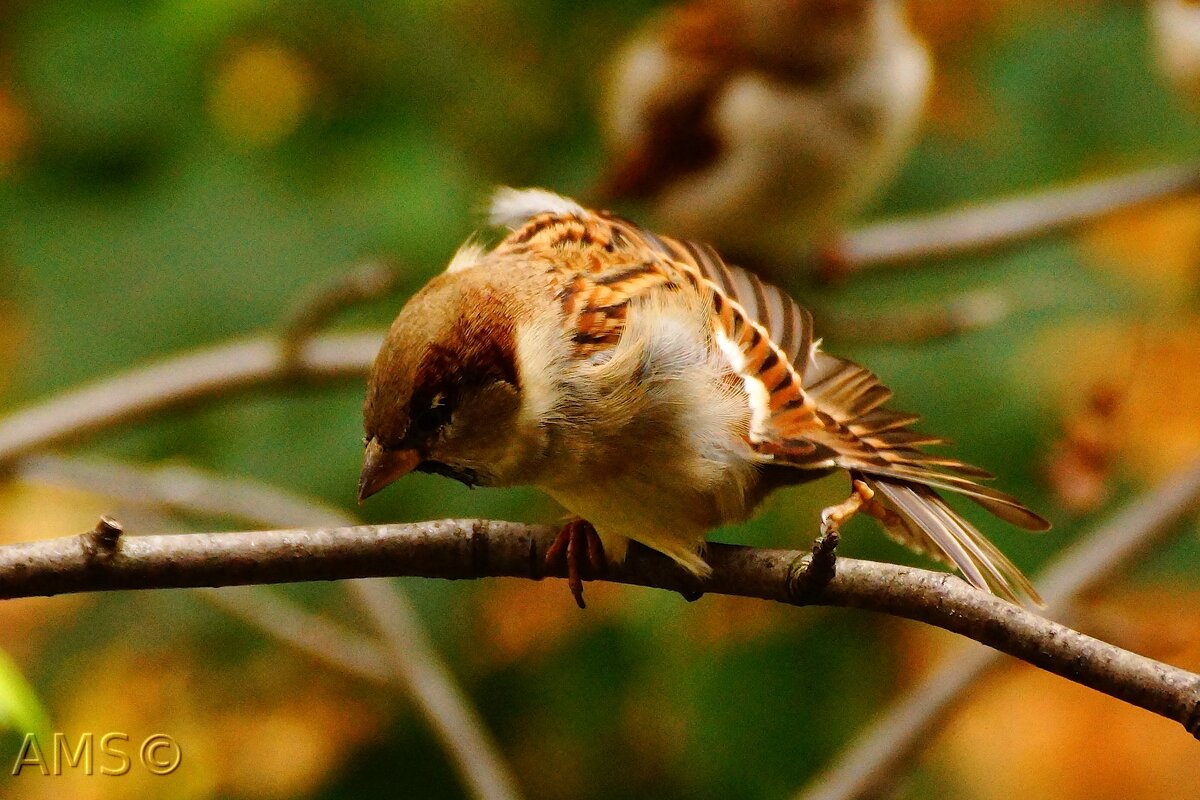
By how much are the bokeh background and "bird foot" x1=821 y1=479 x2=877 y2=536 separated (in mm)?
1043

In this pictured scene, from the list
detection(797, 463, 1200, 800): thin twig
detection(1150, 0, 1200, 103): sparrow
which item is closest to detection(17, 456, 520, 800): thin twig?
detection(797, 463, 1200, 800): thin twig

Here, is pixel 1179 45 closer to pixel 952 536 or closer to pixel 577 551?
pixel 952 536

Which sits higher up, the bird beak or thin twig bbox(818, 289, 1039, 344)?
thin twig bbox(818, 289, 1039, 344)

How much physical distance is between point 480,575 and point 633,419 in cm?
25

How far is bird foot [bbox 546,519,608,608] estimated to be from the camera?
5.10ft

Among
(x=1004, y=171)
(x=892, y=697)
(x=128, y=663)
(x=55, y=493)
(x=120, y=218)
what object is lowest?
(x=892, y=697)

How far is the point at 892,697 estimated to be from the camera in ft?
10.1

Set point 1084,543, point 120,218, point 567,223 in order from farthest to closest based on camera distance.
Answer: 1. point 120,218
2. point 1084,543
3. point 567,223

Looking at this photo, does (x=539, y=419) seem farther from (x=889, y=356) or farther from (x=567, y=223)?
(x=889, y=356)

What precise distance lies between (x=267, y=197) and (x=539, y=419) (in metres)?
1.81

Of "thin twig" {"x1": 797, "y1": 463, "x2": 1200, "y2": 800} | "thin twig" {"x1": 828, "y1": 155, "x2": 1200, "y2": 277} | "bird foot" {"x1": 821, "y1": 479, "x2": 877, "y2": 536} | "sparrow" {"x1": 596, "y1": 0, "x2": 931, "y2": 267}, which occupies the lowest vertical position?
"thin twig" {"x1": 797, "y1": 463, "x2": 1200, "y2": 800}

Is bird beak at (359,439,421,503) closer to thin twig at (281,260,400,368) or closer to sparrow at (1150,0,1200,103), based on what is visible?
thin twig at (281,260,400,368)

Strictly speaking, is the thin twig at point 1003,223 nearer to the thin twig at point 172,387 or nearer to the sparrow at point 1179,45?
the sparrow at point 1179,45

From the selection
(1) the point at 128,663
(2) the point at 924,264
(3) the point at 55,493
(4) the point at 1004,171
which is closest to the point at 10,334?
(3) the point at 55,493
